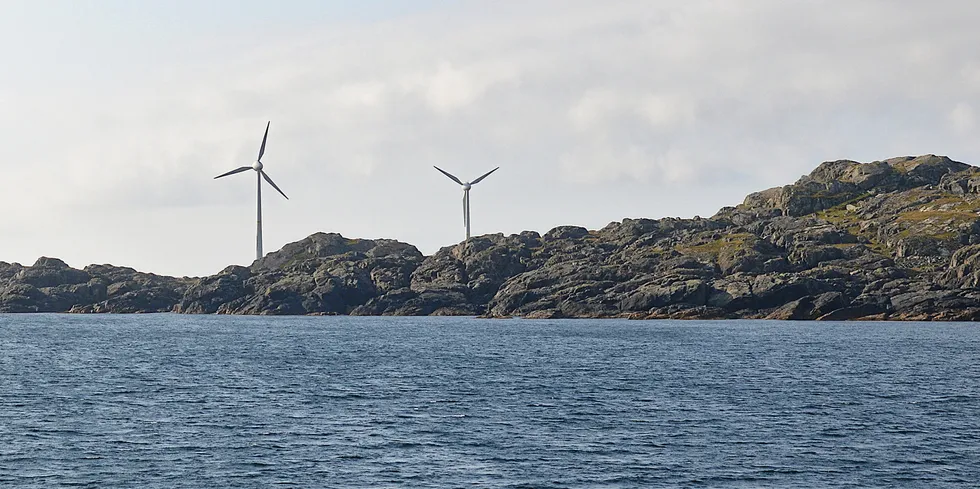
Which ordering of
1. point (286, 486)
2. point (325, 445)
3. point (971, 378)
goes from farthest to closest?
point (971, 378) → point (325, 445) → point (286, 486)

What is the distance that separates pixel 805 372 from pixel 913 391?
65.0 feet

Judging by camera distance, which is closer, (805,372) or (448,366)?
(805,372)

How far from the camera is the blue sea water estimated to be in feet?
201

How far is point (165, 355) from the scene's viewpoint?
485ft

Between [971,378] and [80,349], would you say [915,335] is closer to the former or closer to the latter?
[971,378]

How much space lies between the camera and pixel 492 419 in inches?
3253

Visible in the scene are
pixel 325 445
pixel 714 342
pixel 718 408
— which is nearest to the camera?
pixel 325 445

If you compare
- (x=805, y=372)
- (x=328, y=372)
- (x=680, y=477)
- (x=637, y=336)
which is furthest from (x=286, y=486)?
(x=637, y=336)

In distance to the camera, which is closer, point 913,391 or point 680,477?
point 680,477

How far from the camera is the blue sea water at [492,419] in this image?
2414 inches

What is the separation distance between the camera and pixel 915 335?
18625 centimetres

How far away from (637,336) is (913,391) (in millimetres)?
89632

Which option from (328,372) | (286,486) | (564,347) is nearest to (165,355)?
(328,372)

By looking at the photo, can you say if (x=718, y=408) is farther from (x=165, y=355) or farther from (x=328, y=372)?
(x=165, y=355)
